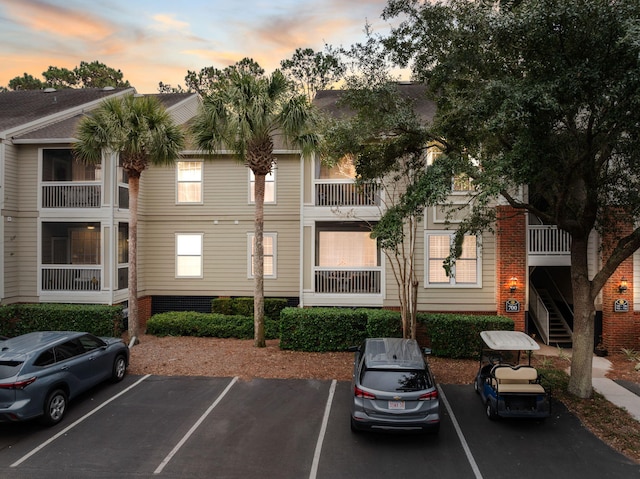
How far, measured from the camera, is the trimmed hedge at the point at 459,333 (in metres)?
12.8

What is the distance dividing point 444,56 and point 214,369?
10189mm

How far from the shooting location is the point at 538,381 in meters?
8.46

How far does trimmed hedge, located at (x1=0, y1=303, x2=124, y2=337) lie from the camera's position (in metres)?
14.3

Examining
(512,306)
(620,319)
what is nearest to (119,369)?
(512,306)

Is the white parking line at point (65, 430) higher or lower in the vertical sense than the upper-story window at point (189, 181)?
lower

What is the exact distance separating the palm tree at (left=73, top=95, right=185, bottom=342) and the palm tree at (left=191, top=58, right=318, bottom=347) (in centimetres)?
123

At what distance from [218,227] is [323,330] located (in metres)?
7.22

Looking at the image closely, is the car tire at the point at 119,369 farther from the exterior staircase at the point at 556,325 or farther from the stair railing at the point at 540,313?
the exterior staircase at the point at 556,325

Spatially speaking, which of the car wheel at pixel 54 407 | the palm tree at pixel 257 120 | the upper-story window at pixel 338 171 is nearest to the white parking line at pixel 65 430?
the car wheel at pixel 54 407

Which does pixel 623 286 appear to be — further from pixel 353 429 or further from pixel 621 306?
pixel 353 429

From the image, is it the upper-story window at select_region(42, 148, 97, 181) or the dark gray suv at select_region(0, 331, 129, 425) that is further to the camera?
the upper-story window at select_region(42, 148, 97, 181)

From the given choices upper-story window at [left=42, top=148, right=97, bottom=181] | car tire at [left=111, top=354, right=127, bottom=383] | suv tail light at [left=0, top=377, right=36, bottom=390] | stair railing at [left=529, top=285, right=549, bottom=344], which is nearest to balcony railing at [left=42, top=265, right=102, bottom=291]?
upper-story window at [left=42, top=148, right=97, bottom=181]

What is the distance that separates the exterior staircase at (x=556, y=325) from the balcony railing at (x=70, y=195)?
17781mm

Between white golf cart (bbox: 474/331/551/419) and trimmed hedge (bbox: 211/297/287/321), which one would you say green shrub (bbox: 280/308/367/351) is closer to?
trimmed hedge (bbox: 211/297/287/321)
